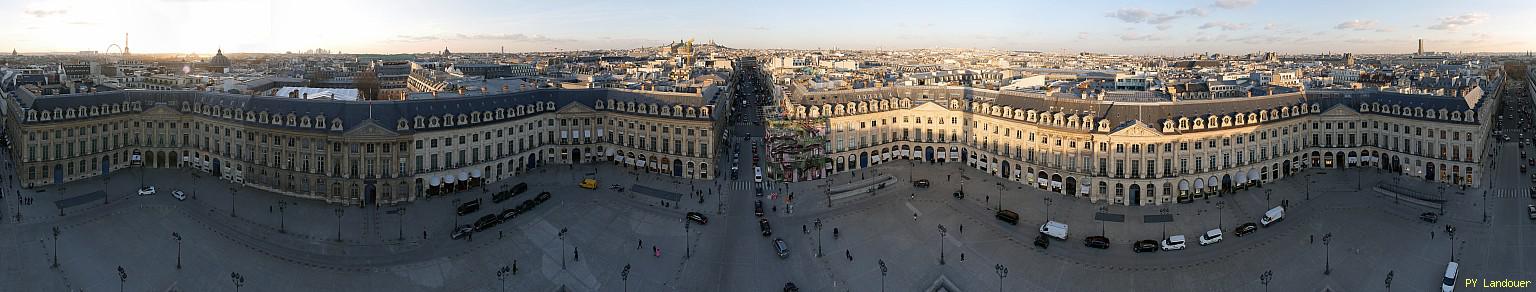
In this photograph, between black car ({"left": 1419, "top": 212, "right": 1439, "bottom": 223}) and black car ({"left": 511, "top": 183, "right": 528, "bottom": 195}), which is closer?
black car ({"left": 1419, "top": 212, "right": 1439, "bottom": 223})

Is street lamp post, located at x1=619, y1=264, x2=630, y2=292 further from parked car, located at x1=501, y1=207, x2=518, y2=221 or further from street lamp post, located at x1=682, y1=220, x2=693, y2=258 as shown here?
parked car, located at x1=501, y1=207, x2=518, y2=221

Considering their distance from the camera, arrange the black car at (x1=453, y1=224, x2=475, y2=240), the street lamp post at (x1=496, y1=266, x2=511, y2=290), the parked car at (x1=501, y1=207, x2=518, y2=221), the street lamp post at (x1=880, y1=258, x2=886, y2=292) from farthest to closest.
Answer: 1. the parked car at (x1=501, y1=207, x2=518, y2=221)
2. the black car at (x1=453, y1=224, x2=475, y2=240)
3. the street lamp post at (x1=496, y1=266, x2=511, y2=290)
4. the street lamp post at (x1=880, y1=258, x2=886, y2=292)

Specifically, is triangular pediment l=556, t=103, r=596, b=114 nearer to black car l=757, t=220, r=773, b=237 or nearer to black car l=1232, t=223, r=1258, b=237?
black car l=757, t=220, r=773, b=237

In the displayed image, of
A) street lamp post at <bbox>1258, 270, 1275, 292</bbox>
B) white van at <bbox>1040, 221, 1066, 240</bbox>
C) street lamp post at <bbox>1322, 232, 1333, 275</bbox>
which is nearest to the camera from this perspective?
street lamp post at <bbox>1258, 270, 1275, 292</bbox>

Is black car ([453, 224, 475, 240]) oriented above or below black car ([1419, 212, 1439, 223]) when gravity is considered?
below

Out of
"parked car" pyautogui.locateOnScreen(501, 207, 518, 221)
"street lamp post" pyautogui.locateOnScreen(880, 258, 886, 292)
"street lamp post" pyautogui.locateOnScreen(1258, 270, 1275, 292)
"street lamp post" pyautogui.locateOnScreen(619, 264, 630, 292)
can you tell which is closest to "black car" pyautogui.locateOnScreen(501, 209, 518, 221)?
"parked car" pyautogui.locateOnScreen(501, 207, 518, 221)

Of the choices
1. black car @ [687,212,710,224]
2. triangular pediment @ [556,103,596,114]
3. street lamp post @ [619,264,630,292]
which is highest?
triangular pediment @ [556,103,596,114]

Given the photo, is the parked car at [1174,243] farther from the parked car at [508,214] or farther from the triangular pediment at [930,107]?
the parked car at [508,214]

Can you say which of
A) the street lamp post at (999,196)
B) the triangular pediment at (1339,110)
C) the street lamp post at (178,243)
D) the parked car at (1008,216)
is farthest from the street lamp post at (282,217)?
the triangular pediment at (1339,110)
